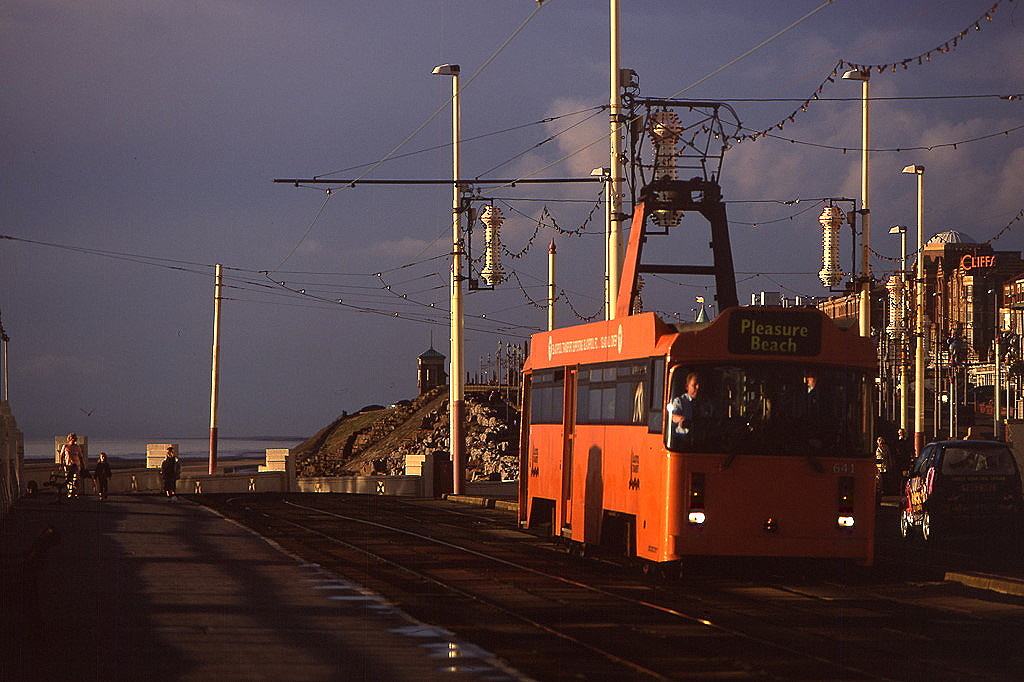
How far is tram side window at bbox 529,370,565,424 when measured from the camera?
2406cm

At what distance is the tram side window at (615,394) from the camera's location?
63.8ft

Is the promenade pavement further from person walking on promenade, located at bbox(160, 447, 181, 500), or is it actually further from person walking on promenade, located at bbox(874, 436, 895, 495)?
person walking on promenade, located at bbox(160, 447, 181, 500)

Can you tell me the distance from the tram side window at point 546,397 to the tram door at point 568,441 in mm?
306

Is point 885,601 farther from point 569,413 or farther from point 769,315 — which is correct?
point 569,413

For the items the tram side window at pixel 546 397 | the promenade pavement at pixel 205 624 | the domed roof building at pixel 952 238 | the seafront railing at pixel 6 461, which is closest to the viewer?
the promenade pavement at pixel 205 624

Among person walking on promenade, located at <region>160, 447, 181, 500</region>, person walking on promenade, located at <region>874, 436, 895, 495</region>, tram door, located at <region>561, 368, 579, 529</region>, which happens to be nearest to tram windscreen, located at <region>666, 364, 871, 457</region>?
tram door, located at <region>561, 368, 579, 529</region>

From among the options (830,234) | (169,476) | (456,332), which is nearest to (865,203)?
(830,234)

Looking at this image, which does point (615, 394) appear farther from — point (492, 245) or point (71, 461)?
point (71, 461)

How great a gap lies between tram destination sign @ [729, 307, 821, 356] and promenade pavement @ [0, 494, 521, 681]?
18.2 ft

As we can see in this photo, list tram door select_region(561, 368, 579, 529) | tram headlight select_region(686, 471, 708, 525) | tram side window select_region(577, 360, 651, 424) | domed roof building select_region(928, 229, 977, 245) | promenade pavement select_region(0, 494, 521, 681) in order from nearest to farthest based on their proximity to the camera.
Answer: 1. promenade pavement select_region(0, 494, 521, 681)
2. tram headlight select_region(686, 471, 708, 525)
3. tram side window select_region(577, 360, 651, 424)
4. tram door select_region(561, 368, 579, 529)
5. domed roof building select_region(928, 229, 977, 245)

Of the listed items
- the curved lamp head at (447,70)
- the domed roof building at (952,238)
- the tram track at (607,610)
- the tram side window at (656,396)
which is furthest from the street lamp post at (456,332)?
the domed roof building at (952,238)

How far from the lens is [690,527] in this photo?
17953 mm

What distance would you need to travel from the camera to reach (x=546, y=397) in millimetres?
25000

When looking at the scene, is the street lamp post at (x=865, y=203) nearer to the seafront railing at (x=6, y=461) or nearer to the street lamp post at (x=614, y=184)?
the street lamp post at (x=614, y=184)
